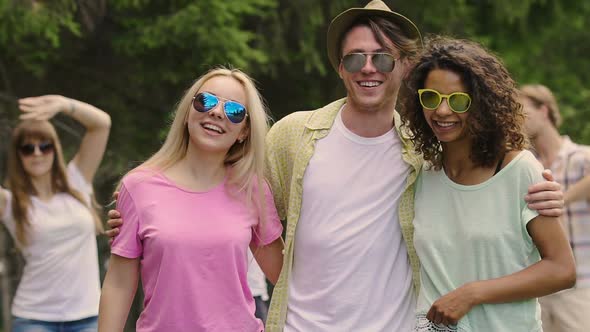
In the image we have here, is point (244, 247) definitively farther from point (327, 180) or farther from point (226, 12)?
point (226, 12)

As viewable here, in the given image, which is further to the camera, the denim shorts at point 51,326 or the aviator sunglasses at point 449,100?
the denim shorts at point 51,326

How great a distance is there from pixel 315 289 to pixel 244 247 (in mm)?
413

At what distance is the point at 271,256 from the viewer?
4250 millimetres

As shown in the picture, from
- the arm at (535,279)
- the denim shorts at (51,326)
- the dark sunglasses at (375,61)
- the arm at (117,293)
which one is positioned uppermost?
the dark sunglasses at (375,61)

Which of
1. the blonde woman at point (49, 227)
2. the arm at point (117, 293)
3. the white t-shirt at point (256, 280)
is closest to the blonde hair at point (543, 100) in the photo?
the white t-shirt at point (256, 280)

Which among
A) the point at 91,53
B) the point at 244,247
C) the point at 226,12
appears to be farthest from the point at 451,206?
the point at 91,53

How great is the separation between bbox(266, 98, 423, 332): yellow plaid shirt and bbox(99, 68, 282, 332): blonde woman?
13 cm

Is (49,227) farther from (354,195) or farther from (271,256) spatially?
(354,195)

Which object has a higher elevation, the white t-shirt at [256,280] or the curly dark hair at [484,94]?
the curly dark hair at [484,94]

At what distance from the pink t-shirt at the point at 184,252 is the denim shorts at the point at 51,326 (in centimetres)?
227

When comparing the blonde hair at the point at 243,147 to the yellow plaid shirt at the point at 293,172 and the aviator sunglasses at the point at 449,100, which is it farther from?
the aviator sunglasses at the point at 449,100

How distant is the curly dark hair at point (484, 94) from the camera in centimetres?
370

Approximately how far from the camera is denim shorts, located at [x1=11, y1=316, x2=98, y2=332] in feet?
19.5

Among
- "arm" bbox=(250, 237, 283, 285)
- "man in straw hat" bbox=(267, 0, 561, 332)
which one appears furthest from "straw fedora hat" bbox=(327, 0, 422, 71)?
"arm" bbox=(250, 237, 283, 285)
